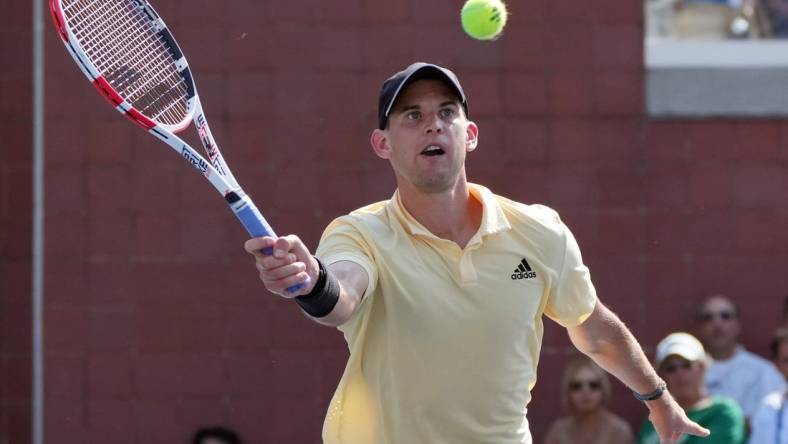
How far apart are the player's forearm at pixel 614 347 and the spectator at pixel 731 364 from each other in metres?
3.25

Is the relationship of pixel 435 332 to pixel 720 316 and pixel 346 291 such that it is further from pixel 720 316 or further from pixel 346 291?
pixel 720 316

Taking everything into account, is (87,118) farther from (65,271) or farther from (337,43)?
(337,43)

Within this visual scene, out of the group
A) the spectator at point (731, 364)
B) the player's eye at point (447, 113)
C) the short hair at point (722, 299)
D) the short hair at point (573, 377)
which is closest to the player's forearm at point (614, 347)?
the player's eye at point (447, 113)

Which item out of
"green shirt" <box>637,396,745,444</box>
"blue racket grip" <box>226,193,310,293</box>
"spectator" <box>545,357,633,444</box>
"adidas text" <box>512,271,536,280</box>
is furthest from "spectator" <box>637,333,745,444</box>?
"blue racket grip" <box>226,193,310,293</box>

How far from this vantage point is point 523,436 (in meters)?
4.58

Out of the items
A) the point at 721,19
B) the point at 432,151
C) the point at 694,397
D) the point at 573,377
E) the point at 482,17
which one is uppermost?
the point at 721,19

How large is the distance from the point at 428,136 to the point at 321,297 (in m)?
0.81

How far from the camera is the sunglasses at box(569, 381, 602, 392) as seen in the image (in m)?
8.09

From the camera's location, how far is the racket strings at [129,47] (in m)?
4.86

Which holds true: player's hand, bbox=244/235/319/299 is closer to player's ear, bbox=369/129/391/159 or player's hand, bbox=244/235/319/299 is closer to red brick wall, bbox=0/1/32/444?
player's ear, bbox=369/129/391/159

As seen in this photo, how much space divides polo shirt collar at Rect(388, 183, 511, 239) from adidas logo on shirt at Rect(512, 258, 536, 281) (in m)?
0.12

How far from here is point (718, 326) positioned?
8414 millimetres

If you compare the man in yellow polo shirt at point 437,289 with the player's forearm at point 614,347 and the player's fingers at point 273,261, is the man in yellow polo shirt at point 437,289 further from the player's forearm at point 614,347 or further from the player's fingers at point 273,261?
the player's fingers at point 273,261

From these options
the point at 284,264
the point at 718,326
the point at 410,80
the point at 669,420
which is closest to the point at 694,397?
the point at 718,326
